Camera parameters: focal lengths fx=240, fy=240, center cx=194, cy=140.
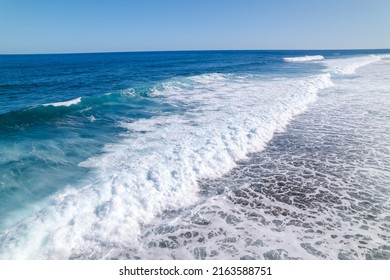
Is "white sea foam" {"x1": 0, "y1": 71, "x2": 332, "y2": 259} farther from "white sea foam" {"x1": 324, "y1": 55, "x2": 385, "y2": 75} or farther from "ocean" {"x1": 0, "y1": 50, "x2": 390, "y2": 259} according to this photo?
"white sea foam" {"x1": 324, "y1": 55, "x2": 385, "y2": 75}

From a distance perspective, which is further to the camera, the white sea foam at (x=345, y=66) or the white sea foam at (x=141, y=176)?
the white sea foam at (x=345, y=66)

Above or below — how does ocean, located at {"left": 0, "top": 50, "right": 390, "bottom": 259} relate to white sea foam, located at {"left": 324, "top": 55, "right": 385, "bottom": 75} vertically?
below

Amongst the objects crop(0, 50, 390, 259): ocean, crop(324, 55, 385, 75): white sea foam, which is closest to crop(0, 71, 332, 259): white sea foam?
crop(0, 50, 390, 259): ocean

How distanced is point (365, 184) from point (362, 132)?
4.62 metres

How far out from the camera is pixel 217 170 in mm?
7461

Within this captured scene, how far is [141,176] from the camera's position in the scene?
687 centimetres

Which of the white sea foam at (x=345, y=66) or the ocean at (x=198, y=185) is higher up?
the white sea foam at (x=345, y=66)

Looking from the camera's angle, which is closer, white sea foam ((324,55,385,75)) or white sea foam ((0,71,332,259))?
white sea foam ((0,71,332,259))

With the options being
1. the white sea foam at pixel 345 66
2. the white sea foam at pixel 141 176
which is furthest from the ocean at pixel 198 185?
the white sea foam at pixel 345 66

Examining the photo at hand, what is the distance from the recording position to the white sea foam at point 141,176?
4785 mm

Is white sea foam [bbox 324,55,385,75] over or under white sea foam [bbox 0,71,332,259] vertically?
over

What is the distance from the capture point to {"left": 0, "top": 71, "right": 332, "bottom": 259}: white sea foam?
15.7 feet

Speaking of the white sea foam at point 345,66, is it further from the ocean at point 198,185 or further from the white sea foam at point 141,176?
the white sea foam at point 141,176

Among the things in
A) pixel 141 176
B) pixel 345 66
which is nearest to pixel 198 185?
pixel 141 176
